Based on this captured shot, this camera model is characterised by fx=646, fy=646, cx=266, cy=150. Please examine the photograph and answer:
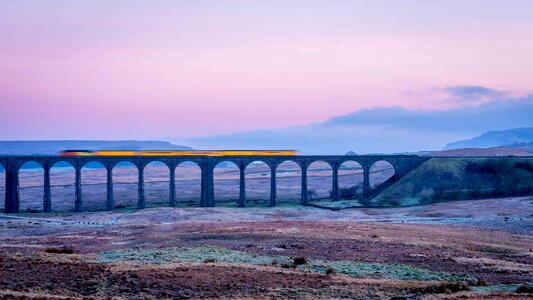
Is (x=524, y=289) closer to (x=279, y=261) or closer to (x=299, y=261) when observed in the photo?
(x=299, y=261)

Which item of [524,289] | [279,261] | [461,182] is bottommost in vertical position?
[524,289]

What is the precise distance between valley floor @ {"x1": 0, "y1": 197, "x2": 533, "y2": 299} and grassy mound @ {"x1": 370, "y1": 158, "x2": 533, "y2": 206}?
68.6 ft

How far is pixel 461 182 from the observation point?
80.8 meters

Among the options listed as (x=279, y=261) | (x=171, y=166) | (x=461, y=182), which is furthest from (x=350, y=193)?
(x=279, y=261)

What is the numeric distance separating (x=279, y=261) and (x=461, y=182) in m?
54.8

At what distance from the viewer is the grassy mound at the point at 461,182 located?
258 feet

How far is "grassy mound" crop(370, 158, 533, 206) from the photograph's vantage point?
258 feet

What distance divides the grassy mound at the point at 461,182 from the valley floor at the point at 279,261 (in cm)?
2092

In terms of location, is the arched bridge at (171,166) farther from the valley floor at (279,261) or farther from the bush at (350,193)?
the valley floor at (279,261)

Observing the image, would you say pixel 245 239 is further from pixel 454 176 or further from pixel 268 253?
pixel 454 176

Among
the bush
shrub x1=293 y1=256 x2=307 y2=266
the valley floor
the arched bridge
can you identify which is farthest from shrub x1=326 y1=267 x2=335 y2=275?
the bush

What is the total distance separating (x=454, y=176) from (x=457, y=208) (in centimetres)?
1476

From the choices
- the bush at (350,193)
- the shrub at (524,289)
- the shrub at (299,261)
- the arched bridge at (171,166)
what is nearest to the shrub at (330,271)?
the shrub at (299,261)

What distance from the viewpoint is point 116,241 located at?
42469 millimetres
